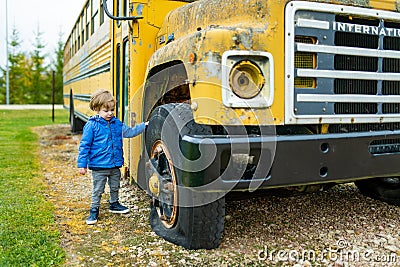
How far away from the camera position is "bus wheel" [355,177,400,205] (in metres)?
4.48

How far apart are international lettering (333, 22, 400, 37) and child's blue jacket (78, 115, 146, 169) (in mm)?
1912

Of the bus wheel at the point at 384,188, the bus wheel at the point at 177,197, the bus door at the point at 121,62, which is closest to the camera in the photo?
the bus wheel at the point at 177,197

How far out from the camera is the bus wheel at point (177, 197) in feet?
10.1

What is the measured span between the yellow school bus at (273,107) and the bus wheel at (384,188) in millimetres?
1316

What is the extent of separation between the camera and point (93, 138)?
4.11m

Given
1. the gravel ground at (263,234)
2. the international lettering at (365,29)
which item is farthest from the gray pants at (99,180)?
the international lettering at (365,29)

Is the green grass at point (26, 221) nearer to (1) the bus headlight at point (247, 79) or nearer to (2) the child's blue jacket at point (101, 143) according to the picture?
(2) the child's blue jacket at point (101, 143)

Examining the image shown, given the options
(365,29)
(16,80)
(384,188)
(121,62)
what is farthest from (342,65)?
(16,80)

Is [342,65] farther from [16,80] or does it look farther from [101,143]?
[16,80]

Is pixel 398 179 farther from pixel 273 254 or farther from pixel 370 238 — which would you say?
pixel 273 254

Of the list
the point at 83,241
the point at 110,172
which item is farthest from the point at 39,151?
the point at 83,241

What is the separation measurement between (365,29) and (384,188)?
2.01 metres

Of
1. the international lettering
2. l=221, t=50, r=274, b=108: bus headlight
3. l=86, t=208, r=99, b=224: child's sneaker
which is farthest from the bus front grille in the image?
l=86, t=208, r=99, b=224: child's sneaker

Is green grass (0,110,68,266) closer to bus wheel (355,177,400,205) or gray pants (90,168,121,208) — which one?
gray pants (90,168,121,208)
